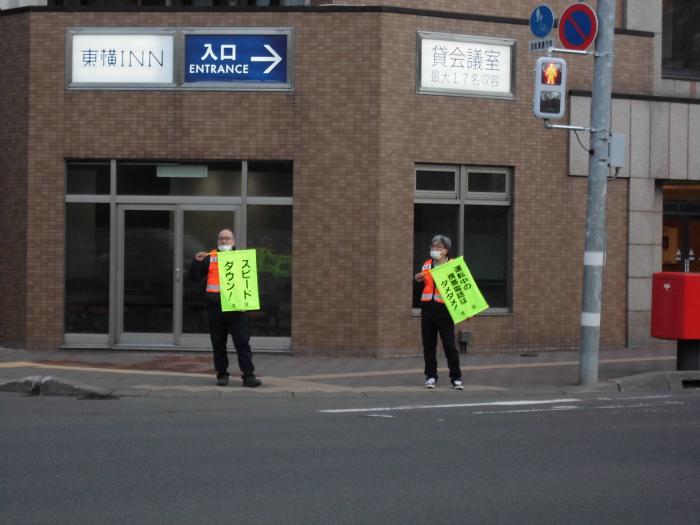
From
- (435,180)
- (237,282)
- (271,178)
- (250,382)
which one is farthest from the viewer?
(435,180)

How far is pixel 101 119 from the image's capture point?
17.6 m

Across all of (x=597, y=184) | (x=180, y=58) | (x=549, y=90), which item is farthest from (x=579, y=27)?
(x=180, y=58)

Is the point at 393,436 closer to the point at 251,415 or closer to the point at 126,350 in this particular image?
the point at 251,415

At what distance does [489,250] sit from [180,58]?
18.1ft

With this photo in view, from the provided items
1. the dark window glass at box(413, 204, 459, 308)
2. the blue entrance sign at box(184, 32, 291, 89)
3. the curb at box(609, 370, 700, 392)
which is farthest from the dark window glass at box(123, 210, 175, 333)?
the curb at box(609, 370, 700, 392)

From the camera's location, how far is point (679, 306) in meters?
15.0

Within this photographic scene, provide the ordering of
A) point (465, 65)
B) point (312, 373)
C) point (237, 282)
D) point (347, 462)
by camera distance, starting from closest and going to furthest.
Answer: point (347, 462), point (237, 282), point (312, 373), point (465, 65)

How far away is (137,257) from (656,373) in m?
7.80

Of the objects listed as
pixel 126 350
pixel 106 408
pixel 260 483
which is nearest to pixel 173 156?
pixel 126 350

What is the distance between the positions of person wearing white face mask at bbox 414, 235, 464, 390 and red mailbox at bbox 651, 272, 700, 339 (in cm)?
297

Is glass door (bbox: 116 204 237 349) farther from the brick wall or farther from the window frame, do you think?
the brick wall

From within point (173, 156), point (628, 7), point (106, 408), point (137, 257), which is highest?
point (628, 7)

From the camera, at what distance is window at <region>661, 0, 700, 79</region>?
20156 millimetres

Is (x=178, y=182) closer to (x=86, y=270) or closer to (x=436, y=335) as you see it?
(x=86, y=270)
